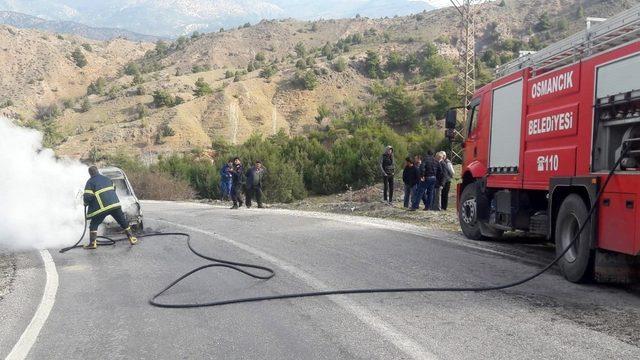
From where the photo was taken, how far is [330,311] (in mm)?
6457

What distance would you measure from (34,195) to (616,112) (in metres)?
11.2

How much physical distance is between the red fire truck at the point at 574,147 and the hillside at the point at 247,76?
41455mm

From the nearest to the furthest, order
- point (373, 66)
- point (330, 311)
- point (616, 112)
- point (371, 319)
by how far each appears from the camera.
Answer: point (371, 319), point (330, 311), point (616, 112), point (373, 66)

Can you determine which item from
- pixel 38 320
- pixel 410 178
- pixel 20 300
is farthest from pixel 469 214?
pixel 38 320

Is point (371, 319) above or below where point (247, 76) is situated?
below

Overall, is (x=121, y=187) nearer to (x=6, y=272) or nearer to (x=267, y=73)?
(x=6, y=272)

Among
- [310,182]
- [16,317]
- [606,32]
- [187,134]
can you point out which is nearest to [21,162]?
[16,317]

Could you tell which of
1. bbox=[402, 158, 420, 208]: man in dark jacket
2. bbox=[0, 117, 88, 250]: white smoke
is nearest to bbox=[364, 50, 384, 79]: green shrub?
bbox=[402, 158, 420, 208]: man in dark jacket

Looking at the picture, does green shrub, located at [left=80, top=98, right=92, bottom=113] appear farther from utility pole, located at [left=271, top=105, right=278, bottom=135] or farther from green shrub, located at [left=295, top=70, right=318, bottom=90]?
green shrub, located at [left=295, top=70, right=318, bottom=90]

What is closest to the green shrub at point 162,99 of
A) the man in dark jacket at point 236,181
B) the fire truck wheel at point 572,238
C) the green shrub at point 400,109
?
the green shrub at point 400,109

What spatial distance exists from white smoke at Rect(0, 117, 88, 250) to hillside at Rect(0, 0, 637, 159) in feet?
133

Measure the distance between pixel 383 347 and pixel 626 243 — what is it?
11.0 ft

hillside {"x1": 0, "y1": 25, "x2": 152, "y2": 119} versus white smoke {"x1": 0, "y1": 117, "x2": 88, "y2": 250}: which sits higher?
hillside {"x1": 0, "y1": 25, "x2": 152, "y2": 119}

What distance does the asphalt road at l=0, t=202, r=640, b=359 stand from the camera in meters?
5.27
